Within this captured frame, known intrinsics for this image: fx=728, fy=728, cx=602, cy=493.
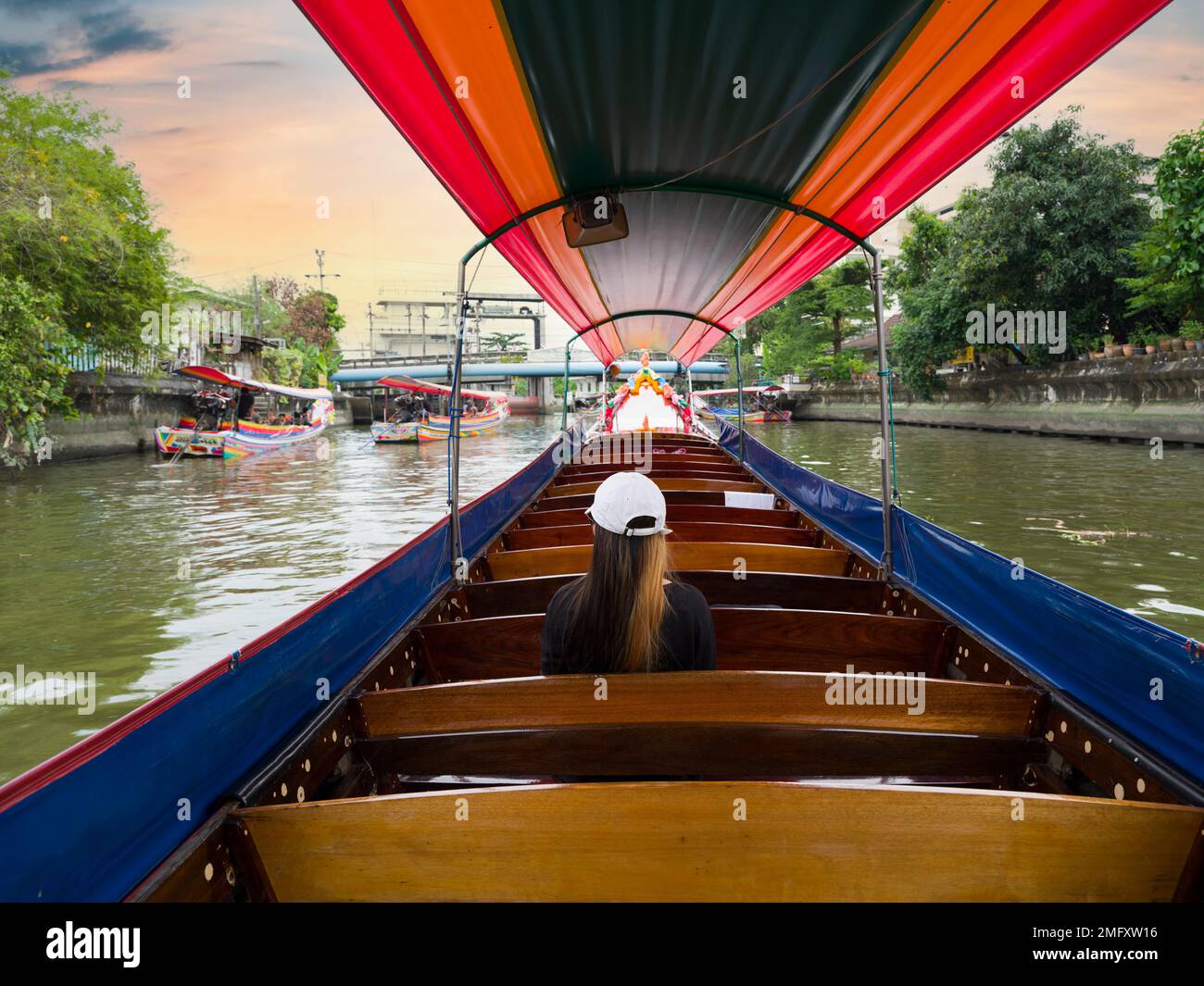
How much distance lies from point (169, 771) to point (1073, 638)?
2671mm

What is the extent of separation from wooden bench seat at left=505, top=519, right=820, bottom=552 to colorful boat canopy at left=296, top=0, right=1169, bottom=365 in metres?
1.91

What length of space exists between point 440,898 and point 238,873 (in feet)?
1.73

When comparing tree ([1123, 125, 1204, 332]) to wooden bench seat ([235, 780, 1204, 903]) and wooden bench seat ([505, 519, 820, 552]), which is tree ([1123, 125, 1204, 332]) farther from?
wooden bench seat ([235, 780, 1204, 903])

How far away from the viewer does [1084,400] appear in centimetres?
2083

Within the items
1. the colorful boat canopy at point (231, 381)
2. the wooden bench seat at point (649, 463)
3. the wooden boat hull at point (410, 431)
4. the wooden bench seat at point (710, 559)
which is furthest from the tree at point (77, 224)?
the wooden bench seat at point (710, 559)

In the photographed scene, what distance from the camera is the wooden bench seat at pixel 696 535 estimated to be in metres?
5.00

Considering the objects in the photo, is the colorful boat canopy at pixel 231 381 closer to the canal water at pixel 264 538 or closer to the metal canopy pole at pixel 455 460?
the canal water at pixel 264 538

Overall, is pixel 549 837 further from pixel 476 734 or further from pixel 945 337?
pixel 945 337

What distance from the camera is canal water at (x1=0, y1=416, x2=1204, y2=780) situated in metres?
5.64

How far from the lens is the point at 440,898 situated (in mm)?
1583

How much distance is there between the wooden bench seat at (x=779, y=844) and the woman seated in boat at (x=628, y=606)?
0.69 m

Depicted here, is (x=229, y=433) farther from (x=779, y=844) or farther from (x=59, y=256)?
(x=779, y=844)

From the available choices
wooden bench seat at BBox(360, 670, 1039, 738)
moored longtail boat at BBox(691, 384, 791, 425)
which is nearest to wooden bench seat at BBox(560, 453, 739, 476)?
wooden bench seat at BBox(360, 670, 1039, 738)
